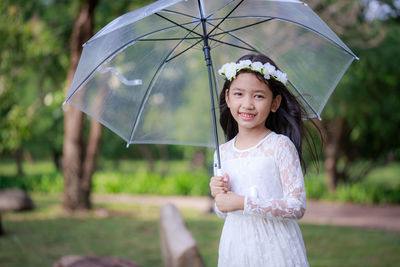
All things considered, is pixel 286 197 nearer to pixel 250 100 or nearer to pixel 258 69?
pixel 250 100

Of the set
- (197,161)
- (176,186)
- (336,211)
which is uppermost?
(197,161)

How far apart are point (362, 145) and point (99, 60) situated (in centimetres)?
1459

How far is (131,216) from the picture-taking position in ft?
34.4

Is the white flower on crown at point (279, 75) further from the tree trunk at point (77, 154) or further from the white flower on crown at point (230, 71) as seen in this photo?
the tree trunk at point (77, 154)

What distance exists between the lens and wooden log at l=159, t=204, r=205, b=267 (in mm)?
3773

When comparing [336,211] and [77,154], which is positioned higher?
[77,154]

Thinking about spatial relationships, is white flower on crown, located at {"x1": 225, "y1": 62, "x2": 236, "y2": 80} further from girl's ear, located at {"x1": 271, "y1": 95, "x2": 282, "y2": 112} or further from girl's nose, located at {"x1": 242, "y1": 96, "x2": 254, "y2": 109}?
girl's ear, located at {"x1": 271, "y1": 95, "x2": 282, "y2": 112}

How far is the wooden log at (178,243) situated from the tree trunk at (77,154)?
15.7ft

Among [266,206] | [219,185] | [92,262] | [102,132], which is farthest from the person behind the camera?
[102,132]

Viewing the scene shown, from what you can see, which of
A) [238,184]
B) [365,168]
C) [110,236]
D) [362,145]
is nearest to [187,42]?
[238,184]

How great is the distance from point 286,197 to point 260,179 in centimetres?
17

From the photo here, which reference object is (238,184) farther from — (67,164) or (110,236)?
(67,164)

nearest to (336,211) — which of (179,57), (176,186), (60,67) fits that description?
(176,186)

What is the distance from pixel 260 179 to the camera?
83.3 inches
